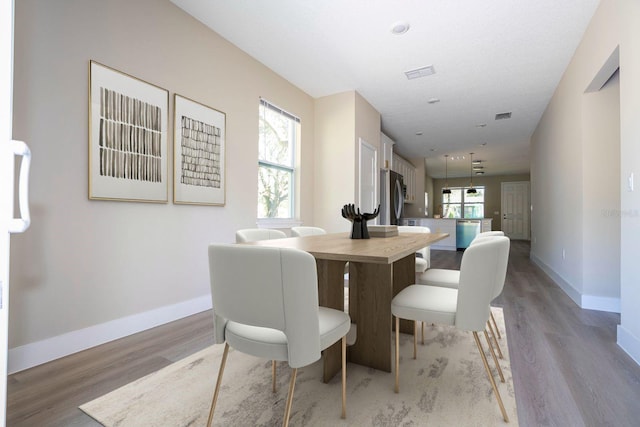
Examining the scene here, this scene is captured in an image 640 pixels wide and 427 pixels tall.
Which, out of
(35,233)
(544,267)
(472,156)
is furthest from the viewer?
(472,156)

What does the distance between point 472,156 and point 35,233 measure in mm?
9401

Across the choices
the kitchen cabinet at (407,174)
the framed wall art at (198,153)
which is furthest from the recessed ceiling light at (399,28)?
the kitchen cabinet at (407,174)

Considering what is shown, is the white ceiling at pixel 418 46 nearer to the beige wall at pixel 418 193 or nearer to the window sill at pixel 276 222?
the window sill at pixel 276 222

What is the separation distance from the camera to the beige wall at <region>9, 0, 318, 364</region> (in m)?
1.75

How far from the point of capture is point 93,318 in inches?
80.0

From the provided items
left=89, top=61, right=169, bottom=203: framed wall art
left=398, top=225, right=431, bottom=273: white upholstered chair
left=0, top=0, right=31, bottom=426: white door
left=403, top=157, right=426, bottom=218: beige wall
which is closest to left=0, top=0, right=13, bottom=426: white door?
Answer: left=0, top=0, right=31, bottom=426: white door

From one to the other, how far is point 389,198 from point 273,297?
204 inches

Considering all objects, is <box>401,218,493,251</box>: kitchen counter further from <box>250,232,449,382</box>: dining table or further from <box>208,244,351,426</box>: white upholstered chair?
<box>208,244,351,426</box>: white upholstered chair

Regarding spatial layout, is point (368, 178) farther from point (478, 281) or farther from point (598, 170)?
point (478, 281)

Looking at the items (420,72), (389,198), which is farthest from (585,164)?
(389,198)

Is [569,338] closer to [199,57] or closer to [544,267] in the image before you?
[544,267]


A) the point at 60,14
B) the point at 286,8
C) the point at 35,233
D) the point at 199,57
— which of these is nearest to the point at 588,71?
the point at 286,8

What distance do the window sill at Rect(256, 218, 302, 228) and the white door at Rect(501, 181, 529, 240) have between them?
10.5 metres

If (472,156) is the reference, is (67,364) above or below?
below
